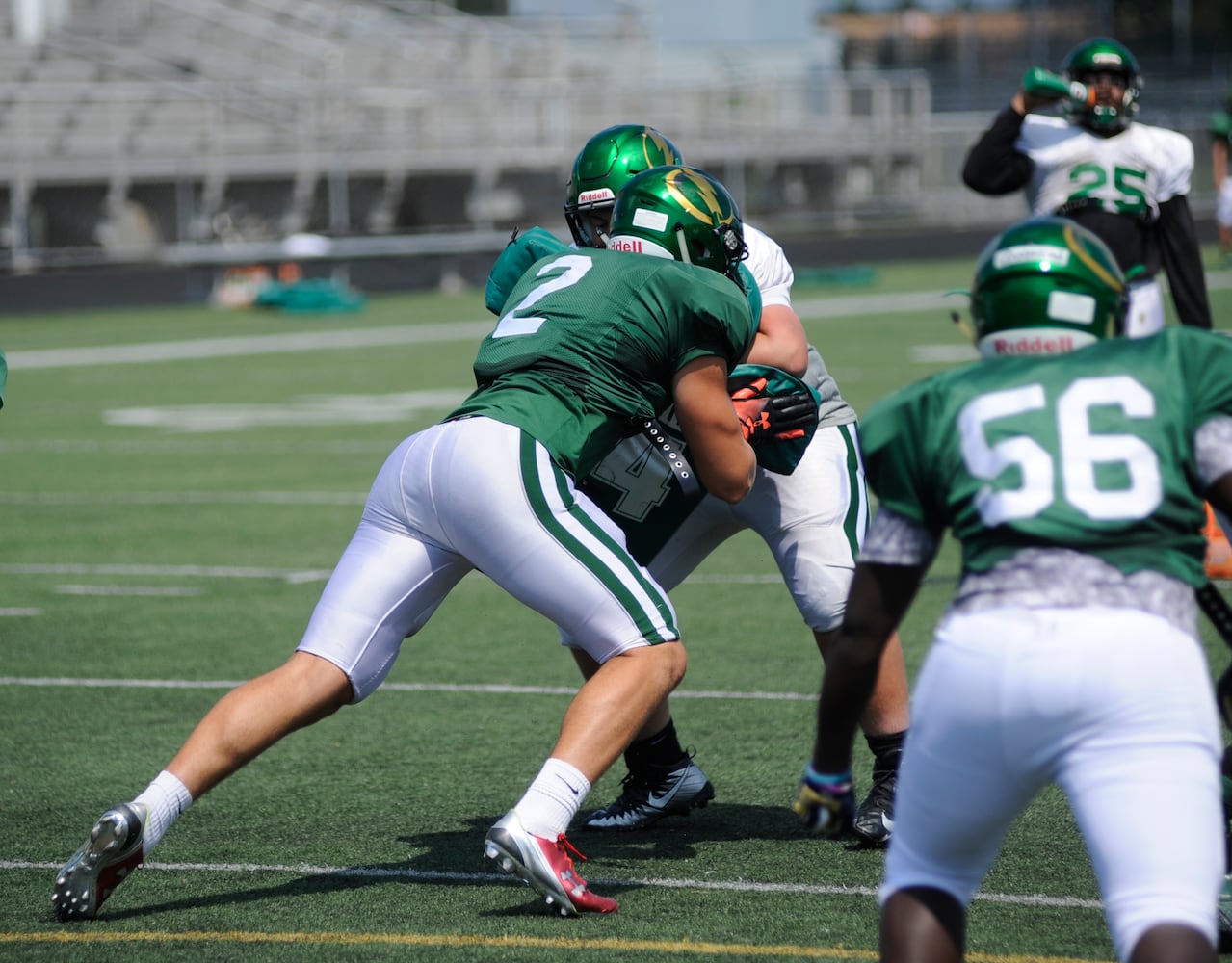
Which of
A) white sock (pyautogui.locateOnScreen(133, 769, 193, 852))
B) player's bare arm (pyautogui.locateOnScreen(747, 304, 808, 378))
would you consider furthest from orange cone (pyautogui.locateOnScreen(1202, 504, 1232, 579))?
white sock (pyautogui.locateOnScreen(133, 769, 193, 852))

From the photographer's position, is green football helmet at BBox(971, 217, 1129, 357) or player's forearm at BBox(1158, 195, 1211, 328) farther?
player's forearm at BBox(1158, 195, 1211, 328)

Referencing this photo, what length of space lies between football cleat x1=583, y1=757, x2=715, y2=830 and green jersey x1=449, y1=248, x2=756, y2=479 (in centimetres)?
111

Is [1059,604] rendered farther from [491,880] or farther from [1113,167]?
[1113,167]

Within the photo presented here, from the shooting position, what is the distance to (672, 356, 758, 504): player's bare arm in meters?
4.29

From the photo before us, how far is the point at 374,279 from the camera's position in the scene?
1118 inches

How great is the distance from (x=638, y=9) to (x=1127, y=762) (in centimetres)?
3789

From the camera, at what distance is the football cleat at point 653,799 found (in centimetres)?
515

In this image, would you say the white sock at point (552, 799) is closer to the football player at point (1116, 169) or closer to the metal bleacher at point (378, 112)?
the football player at point (1116, 169)

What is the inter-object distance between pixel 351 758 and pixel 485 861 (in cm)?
126

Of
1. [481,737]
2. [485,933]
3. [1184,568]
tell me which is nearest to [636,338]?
[485,933]

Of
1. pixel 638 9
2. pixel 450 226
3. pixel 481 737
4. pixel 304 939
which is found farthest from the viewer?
pixel 638 9

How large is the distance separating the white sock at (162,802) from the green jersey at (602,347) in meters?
1.04

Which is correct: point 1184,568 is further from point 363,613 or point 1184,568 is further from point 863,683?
point 363,613

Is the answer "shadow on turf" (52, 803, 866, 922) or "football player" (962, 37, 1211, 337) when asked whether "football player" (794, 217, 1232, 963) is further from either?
"football player" (962, 37, 1211, 337)
